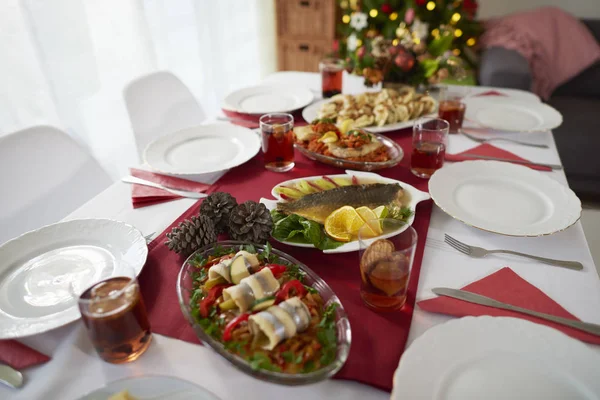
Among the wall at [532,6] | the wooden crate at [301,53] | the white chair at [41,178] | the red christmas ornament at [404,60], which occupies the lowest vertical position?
the wooden crate at [301,53]

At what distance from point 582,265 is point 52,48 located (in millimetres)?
2219

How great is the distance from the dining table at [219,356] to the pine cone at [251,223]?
0.78ft

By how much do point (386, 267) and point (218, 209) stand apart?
38 centimetres

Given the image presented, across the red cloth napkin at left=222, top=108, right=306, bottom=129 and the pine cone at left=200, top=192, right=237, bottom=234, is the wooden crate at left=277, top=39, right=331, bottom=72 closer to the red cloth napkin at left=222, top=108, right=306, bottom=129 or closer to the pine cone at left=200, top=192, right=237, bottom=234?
the red cloth napkin at left=222, top=108, right=306, bottom=129

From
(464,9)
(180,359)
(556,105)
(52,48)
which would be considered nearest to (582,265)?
(180,359)

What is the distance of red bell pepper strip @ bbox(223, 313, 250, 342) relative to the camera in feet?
2.18

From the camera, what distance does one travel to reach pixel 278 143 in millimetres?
1250

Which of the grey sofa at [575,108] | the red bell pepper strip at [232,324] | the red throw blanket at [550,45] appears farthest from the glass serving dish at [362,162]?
the red throw blanket at [550,45]

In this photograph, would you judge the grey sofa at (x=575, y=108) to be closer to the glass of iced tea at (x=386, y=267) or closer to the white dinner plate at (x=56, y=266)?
the glass of iced tea at (x=386, y=267)

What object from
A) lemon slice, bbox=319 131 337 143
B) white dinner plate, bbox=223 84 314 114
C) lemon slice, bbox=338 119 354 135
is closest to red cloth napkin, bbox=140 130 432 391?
lemon slice, bbox=319 131 337 143

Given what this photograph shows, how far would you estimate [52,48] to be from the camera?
1989mm

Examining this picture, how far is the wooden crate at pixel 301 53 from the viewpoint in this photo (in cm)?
405

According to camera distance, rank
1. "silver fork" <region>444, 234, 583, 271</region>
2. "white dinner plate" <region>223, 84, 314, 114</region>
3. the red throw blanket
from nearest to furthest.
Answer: "silver fork" <region>444, 234, 583, 271</region> → "white dinner plate" <region>223, 84, 314, 114</region> → the red throw blanket

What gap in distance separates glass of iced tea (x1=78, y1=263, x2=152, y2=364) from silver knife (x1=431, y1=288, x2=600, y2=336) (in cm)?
54
